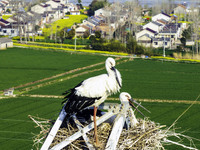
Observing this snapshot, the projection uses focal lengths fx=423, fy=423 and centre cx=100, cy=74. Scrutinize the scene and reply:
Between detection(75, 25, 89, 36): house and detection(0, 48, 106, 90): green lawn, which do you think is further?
detection(75, 25, 89, 36): house

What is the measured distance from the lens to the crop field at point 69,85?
29.5 m

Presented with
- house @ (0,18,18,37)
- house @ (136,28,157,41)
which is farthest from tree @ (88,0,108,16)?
house @ (136,28,157,41)

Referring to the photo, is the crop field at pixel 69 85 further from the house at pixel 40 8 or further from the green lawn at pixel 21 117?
the house at pixel 40 8

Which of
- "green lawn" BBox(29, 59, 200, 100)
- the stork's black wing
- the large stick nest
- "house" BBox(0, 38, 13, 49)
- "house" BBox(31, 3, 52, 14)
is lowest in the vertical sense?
"green lawn" BBox(29, 59, 200, 100)

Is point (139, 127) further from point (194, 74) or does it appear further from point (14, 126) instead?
point (194, 74)

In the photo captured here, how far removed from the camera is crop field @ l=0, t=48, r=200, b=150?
1160 inches

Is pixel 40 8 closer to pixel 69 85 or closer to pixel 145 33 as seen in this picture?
pixel 145 33

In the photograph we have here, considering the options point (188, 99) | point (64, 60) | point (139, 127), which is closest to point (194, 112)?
point (188, 99)

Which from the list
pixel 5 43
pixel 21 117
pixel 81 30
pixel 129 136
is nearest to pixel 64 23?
pixel 81 30

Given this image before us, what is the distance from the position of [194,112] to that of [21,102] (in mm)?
14573

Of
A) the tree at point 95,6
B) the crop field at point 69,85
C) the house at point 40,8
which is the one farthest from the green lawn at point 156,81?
the house at point 40,8

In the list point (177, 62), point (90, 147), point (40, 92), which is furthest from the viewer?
point (177, 62)

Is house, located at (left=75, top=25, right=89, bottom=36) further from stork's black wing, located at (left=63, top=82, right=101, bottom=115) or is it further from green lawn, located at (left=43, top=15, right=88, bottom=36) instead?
stork's black wing, located at (left=63, top=82, right=101, bottom=115)

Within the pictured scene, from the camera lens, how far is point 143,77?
47.7 metres
